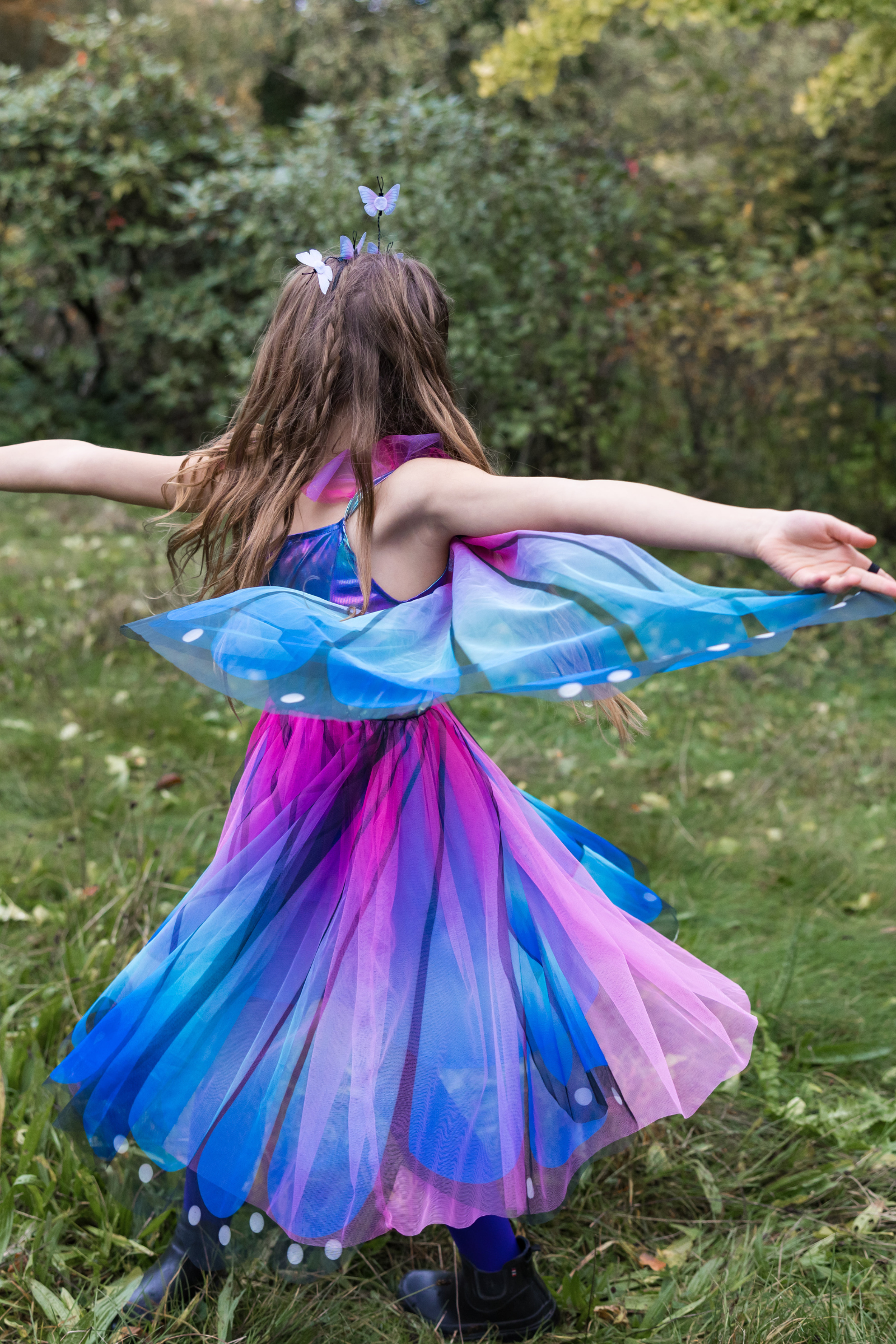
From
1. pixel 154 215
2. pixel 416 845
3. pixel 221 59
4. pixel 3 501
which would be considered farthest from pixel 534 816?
pixel 221 59

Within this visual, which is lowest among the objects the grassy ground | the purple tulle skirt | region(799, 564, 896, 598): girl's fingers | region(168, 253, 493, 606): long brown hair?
the grassy ground

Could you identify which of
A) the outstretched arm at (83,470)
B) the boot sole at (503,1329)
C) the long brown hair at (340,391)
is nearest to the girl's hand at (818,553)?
the long brown hair at (340,391)

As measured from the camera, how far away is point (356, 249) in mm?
1943

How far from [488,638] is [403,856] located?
390 millimetres

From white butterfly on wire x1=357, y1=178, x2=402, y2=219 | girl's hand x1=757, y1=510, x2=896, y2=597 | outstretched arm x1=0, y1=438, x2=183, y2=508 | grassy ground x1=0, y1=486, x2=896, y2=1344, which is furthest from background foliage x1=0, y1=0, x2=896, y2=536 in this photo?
girl's hand x1=757, y1=510, x2=896, y2=597

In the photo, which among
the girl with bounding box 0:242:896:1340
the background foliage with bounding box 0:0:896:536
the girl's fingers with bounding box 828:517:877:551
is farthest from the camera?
the background foliage with bounding box 0:0:896:536

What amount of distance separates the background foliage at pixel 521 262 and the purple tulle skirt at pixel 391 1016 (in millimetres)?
4067

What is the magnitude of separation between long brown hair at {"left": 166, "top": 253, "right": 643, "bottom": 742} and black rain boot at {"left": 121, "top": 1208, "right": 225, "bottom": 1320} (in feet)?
3.54

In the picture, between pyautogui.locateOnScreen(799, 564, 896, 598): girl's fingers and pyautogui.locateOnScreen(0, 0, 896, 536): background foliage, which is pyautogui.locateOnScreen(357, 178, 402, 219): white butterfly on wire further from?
pyautogui.locateOnScreen(0, 0, 896, 536): background foliage

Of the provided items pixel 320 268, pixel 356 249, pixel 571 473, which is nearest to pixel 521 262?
pixel 571 473

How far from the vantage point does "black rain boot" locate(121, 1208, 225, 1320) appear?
1744 millimetres

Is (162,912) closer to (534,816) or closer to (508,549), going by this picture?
(534,816)

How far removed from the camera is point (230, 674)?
1424mm

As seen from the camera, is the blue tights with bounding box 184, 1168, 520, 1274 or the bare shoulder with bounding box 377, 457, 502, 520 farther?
the blue tights with bounding box 184, 1168, 520, 1274
